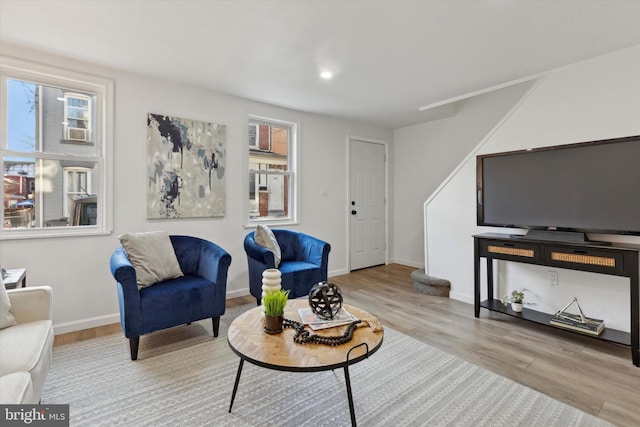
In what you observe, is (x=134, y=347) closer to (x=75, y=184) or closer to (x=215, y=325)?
(x=215, y=325)

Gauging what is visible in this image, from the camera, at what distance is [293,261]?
3510 mm

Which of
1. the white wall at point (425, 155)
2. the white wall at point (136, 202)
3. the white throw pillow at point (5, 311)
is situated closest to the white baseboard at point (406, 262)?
the white wall at point (425, 155)

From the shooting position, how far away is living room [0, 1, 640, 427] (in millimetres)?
2506

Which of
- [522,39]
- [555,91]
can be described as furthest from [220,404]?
[555,91]

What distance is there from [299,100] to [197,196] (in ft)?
5.37

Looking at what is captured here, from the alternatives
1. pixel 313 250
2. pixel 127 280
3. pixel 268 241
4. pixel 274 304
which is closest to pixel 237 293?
pixel 268 241

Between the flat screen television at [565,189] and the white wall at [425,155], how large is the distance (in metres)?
1.40

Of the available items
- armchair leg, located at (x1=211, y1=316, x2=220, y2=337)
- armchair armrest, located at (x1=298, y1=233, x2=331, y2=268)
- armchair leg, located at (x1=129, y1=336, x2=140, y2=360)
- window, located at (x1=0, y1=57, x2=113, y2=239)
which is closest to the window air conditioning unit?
window, located at (x1=0, y1=57, x2=113, y2=239)

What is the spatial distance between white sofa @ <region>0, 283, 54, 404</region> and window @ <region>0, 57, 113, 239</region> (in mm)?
1162

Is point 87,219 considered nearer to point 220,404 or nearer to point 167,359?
point 167,359

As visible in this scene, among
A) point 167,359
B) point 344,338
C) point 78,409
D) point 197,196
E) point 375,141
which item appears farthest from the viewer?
point 375,141

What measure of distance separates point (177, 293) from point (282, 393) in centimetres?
111

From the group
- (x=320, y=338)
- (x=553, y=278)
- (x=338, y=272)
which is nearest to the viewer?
(x=320, y=338)

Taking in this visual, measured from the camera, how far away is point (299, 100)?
3752 millimetres
